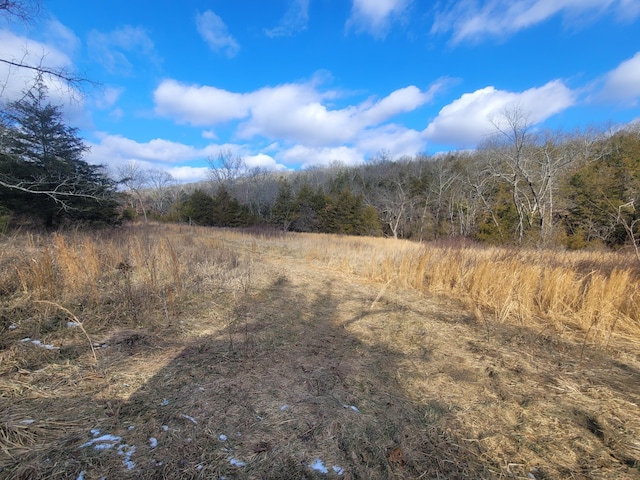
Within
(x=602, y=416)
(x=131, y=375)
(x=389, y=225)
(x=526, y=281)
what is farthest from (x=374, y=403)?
(x=389, y=225)

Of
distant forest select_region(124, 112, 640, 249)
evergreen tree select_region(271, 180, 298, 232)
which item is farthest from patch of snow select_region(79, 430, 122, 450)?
evergreen tree select_region(271, 180, 298, 232)

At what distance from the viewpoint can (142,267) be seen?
5.86m

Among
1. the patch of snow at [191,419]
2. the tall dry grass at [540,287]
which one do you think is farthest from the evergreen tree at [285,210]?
the patch of snow at [191,419]

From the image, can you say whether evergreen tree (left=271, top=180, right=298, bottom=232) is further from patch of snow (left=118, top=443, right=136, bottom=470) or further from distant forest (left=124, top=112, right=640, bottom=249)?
patch of snow (left=118, top=443, right=136, bottom=470)

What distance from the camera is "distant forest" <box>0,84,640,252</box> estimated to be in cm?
985

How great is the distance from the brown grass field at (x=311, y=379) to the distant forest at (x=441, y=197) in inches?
169

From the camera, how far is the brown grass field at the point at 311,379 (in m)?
1.68

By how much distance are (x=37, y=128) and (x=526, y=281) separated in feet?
53.8

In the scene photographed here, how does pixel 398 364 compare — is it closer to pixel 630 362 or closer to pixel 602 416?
pixel 602 416

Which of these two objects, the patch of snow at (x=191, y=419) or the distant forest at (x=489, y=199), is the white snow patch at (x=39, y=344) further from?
the distant forest at (x=489, y=199)

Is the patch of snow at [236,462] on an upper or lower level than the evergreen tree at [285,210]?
lower

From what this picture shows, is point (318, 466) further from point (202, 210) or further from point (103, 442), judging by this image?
point (202, 210)

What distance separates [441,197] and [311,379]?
34788mm

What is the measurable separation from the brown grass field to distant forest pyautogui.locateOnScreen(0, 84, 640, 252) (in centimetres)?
428
